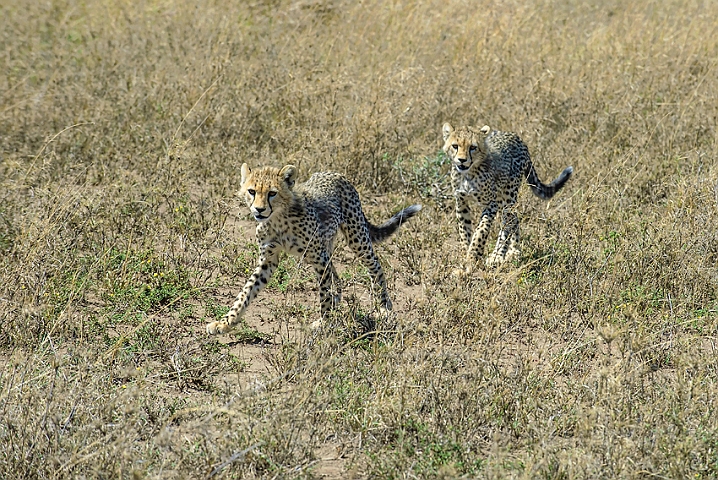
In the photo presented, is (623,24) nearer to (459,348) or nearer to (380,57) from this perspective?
(380,57)

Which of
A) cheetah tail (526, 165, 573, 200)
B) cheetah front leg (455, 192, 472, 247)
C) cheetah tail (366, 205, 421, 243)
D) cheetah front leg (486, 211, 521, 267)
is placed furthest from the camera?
cheetah tail (526, 165, 573, 200)

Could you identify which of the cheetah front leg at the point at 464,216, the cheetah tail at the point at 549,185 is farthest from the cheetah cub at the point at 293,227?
the cheetah tail at the point at 549,185

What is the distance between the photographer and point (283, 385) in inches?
171

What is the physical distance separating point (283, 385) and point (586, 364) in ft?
4.73

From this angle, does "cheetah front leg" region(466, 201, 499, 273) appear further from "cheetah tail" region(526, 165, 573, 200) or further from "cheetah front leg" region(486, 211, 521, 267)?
"cheetah tail" region(526, 165, 573, 200)

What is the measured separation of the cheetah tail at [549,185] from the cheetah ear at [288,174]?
205 cm

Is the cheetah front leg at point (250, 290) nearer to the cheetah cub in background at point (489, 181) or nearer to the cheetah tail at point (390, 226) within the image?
the cheetah tail at point (390, 226)

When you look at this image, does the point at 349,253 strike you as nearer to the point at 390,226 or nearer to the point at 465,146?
the point at 390,226

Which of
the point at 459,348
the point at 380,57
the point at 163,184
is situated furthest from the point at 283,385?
the point at 380,57

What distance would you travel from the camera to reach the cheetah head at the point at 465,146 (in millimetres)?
6184

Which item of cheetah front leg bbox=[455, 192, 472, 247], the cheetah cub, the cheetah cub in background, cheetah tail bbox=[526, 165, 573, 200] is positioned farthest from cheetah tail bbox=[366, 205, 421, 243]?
cheetah tail bbox=[526, 165, 573, 200]

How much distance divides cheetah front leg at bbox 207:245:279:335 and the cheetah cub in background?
1.37 m

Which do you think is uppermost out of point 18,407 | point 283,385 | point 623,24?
point 18,407

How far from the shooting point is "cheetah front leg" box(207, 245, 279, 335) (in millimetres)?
5031
